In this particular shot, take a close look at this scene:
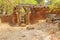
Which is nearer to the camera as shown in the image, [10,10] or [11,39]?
[11,39]

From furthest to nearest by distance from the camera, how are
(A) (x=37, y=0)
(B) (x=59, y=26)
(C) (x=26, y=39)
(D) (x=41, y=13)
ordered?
(A) (x=37, y=0) → (D) (x=41, y=13) → (B) (x=59, y=26) → (C) (x=26, y=39)

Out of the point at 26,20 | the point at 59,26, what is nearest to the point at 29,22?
the point at 26,20

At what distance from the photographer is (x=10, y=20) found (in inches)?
1232

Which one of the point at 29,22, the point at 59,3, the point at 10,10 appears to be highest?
the point at 59,3

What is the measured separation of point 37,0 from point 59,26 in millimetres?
33545

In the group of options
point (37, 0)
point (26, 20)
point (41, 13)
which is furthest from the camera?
point (37, 0)

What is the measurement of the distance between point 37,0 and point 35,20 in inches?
701

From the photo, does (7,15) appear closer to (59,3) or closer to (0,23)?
(0,23)

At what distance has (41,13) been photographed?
31.8m

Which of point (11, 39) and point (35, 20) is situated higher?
point (11, 39)

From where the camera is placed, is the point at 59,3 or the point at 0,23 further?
the point at 0,23

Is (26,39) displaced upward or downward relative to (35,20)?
upward

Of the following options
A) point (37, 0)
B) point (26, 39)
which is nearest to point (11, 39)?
point (26, 39)

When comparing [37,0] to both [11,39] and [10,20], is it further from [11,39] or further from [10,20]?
[11,39]
